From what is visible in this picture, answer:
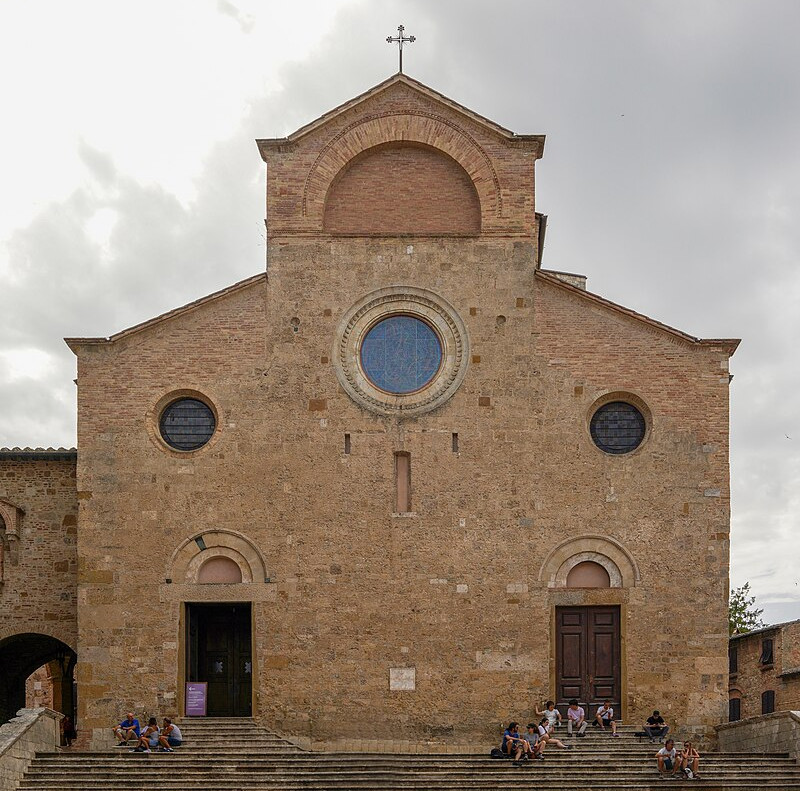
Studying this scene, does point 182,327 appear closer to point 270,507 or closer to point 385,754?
point 270,507

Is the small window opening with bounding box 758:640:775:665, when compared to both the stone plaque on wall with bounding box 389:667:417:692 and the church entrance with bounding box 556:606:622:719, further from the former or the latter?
the stone plaque on wall with bounding box 389:667:417:692

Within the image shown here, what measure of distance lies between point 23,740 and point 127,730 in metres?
2.09

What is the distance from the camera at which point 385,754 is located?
24359 mm

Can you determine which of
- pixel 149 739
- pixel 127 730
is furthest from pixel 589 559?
pixel 127 730

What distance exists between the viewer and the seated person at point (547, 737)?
2388 centimetres

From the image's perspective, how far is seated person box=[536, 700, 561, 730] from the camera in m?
24.7

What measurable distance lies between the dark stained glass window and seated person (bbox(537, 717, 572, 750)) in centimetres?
596

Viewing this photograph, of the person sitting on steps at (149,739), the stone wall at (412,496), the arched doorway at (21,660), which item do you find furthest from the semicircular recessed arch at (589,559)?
the arched doorway at (21,660)

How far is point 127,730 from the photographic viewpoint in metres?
24.5

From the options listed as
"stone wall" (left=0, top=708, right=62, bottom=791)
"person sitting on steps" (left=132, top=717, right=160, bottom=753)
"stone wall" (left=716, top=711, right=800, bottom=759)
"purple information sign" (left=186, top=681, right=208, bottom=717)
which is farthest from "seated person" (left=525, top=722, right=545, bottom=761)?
"stone wall" (left=0, top=708, right=62, bottom=791)

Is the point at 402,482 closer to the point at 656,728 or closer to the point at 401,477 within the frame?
the point at 401,477

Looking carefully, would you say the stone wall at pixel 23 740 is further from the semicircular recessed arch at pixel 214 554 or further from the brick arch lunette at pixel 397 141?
the brick arch lunette at pixel 397 141

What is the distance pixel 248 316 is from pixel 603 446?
324 inches

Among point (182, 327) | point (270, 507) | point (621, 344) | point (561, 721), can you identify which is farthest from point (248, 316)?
point (561, 721)
